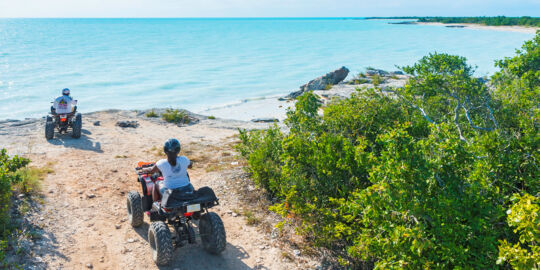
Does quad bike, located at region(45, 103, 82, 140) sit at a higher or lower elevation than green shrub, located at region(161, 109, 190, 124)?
higher

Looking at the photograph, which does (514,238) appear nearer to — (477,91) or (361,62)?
(477,91)

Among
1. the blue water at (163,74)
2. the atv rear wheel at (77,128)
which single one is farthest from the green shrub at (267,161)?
the blue water at (163,74)

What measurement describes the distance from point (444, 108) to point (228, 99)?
23.5m

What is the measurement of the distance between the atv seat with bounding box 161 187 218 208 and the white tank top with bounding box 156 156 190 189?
0.25 meters

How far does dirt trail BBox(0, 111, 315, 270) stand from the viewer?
255 inches

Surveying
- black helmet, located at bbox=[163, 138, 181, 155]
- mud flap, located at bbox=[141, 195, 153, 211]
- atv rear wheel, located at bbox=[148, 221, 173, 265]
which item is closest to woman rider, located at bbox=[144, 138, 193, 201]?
black helmet, located at bbox=[163, 138, 181, 155]

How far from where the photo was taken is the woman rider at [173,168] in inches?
244

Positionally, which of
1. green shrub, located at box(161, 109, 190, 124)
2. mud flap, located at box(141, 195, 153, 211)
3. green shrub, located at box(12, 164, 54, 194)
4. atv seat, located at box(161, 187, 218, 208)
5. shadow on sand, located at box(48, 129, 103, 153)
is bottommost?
green shrub, located at box(161, 109, 190, 124)

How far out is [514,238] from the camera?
5.02m

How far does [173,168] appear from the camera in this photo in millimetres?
6336

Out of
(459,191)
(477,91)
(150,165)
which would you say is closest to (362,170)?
(459,191)

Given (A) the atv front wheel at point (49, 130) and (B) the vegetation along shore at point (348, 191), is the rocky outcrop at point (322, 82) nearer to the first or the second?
(B) the vegetation along shore at point (348, 191)

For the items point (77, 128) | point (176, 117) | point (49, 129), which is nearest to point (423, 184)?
point (77, 128)

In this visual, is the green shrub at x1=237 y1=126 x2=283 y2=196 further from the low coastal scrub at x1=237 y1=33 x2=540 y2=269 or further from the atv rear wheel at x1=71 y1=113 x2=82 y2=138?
the atv rear wheel at x1=71 y1=113 x2=82 y2=138
